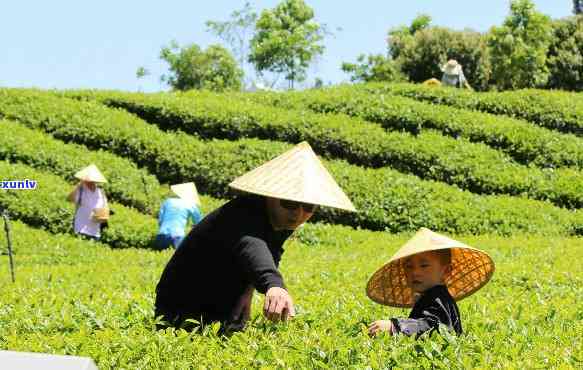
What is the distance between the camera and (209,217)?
453 cm

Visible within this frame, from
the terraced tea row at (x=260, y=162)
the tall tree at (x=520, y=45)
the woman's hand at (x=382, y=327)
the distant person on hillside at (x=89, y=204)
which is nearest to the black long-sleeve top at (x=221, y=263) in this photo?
the woman's hand at (x=382, y=327)

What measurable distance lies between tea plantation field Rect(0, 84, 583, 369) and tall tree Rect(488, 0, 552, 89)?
963 cm

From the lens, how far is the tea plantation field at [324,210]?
578cm

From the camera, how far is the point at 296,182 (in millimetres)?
4391

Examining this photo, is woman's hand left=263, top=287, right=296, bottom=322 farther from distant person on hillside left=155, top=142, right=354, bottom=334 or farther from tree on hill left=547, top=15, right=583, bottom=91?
tree on hill left=547, top=15, right=583, bottom=91

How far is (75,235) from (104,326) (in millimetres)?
9552

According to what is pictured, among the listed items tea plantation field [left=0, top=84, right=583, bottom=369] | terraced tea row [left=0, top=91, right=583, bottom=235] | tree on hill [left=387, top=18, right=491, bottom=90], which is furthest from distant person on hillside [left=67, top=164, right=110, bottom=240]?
tree on hill [left=387, top=18, right=491, bottom=90]

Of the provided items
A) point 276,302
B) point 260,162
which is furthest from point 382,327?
point 260,162

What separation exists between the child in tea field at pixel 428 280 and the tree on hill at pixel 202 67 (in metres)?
45.8

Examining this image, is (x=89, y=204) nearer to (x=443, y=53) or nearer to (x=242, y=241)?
(x=242, y=241)

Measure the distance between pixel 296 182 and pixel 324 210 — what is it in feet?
39.3

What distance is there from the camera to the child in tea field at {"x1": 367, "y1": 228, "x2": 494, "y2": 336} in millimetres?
4660

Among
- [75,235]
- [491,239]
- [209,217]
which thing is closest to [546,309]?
[209,217]

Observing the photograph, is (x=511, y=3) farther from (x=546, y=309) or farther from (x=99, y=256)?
(x=546, y=309)
